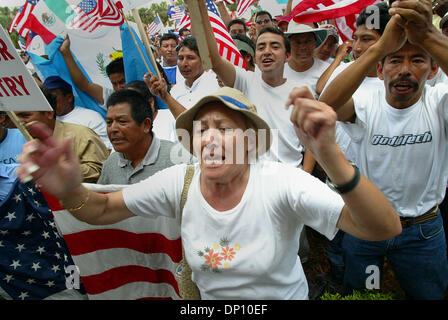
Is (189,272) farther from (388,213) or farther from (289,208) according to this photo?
(388,213)

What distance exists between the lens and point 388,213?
3.79 ft

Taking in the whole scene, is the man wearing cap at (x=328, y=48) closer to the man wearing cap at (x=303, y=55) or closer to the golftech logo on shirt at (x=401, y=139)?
the man wearing cap at (x=303, y=55)

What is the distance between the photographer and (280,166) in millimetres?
1572

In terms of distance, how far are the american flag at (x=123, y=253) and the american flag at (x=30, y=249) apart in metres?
0.29

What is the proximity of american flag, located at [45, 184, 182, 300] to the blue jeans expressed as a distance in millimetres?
1386

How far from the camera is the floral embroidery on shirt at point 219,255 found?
1.47 m

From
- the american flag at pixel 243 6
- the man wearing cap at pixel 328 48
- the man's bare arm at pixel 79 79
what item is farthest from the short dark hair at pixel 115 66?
the american flag at pixel 243 6

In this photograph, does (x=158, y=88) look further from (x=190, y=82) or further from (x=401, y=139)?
(x=401, y=139)

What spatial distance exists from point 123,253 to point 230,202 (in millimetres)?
1037

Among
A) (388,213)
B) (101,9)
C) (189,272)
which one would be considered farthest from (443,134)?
(101,9)

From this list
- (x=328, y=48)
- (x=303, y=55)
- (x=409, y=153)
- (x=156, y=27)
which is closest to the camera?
(x=409, y=153)

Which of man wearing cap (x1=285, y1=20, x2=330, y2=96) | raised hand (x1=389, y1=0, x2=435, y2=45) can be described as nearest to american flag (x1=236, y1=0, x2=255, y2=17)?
man wearing cap (x1=285, y1=20, x2=330, y2=96)

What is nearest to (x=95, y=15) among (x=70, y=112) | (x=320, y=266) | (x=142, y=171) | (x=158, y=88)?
(x=70, y=112)

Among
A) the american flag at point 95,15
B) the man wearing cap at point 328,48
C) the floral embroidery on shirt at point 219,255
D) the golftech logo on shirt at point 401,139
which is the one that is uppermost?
the american flag at point 95,15
